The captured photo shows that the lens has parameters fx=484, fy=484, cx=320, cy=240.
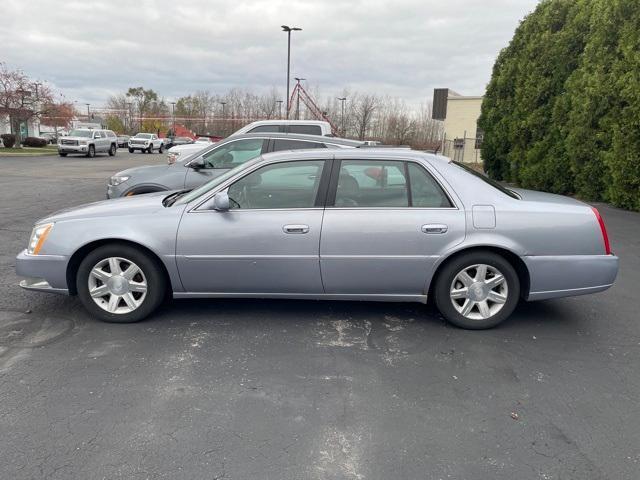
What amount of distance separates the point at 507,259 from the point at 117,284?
339 cm

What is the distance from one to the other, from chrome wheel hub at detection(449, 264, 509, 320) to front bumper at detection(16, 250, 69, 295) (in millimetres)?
3335

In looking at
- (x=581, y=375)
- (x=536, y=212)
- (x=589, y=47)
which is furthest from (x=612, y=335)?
(x=589, y=47)

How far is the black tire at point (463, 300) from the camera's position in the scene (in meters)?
4.10

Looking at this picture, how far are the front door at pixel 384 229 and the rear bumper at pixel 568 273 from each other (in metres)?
0.73

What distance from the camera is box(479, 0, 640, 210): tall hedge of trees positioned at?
10156mm

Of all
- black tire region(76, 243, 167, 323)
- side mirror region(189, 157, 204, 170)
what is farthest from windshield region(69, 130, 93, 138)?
black tire region(76, 243, 167, 323)

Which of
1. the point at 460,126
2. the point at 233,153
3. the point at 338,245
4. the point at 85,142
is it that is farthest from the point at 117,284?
the point at 460,126

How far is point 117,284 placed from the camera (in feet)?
13.7

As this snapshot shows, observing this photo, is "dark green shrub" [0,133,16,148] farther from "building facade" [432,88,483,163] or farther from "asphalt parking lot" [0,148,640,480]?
"asphalt parking lot" [0,148,640,480]

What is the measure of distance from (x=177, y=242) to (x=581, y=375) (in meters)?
3.29

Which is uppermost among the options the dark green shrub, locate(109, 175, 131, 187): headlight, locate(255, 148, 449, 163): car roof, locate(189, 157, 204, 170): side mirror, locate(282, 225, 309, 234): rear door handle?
the dark green shrub

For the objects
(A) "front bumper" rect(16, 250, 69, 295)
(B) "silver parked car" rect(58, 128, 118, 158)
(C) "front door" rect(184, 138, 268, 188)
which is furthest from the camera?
(B) "silver parked car" rect(58, 128, 118, 158)

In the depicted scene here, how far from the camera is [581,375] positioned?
3.49 meters

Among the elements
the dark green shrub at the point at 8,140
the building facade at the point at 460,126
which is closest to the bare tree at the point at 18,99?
the dark green shrub at the point at 8,140
